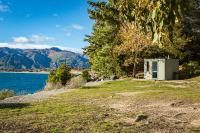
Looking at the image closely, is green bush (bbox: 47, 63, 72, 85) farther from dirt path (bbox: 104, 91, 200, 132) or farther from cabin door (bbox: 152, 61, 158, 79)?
dirt path (bbox: 104, 91, 200, 132)

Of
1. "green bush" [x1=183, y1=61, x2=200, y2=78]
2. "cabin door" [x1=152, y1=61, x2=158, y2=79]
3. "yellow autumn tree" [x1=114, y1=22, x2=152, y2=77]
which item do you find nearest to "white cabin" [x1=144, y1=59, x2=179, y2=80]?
"cabin door" [x1=152, y1=61, x2=158, y2=79]

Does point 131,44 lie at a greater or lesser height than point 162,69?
greater

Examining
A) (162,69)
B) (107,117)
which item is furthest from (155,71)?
(107,117)

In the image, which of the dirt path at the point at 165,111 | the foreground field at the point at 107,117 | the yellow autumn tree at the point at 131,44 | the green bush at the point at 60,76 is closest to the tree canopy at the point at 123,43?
the yellow autumn tree at the point at 131,44

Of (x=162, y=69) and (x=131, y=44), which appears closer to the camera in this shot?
(x=162, y=69)

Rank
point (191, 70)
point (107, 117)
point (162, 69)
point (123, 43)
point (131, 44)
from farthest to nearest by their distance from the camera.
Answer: point (123, 43)
point (131, 44)
point (191, 70)
point (162, 69)
point (107, 117)

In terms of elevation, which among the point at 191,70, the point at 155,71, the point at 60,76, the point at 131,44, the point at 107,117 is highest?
the point at 131,44

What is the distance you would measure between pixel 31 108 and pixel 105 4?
125 feet

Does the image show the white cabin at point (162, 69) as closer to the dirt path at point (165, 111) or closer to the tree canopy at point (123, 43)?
the tree canopy at point (123, 43)

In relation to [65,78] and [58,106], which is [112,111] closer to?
[58,106]

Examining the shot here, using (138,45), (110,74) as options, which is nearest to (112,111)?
(138,45)

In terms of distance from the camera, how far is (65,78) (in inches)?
1336

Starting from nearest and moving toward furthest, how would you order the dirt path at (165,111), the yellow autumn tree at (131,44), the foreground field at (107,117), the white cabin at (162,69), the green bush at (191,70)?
the foreground field at (107,117) < the dirt path at (165,111) < the white cabin at (162,69) < the green bush at (191,70) < the yellow autumn tree at (131,44)

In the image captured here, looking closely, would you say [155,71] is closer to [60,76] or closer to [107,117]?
[60,76]
